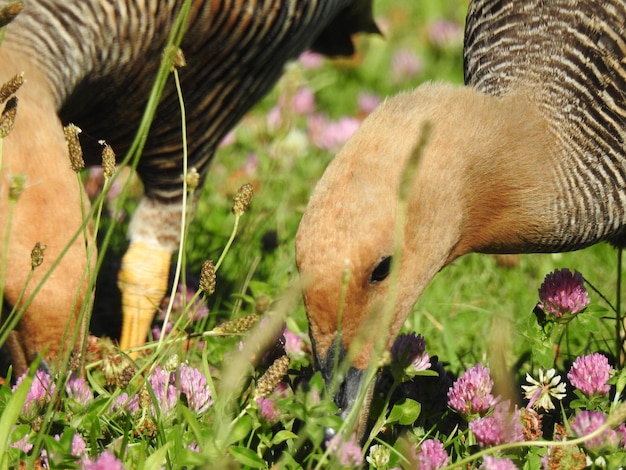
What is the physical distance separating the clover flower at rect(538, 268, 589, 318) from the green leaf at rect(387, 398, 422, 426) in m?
0.52

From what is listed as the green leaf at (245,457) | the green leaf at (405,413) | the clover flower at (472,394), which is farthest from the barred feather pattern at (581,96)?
the green leaf at (245,457)

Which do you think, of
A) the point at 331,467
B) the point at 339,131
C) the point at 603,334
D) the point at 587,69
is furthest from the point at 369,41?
the point at 331,467

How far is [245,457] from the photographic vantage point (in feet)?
9.56

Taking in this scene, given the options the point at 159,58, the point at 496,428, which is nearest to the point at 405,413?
the point at 496,428

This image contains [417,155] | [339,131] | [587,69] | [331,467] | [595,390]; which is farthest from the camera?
[339,131]

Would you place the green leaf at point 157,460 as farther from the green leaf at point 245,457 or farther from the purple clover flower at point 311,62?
the purple clover flower at point 311,62

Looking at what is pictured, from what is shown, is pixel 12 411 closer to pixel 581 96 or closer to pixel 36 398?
pixel 36 398

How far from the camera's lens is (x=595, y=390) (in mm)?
3354

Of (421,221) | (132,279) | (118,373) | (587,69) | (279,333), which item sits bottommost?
(132,279)

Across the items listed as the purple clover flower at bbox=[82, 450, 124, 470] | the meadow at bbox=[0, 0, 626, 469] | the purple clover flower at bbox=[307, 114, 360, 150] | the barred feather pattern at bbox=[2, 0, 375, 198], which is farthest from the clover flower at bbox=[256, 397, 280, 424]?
the purple clover flower at bbox=[307, 114, 360, 150]

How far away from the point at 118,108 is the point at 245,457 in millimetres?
2104

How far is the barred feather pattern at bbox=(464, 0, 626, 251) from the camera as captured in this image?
3830 mm

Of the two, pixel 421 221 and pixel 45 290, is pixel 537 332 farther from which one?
pixel 45 290

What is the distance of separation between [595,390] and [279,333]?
955 mm
